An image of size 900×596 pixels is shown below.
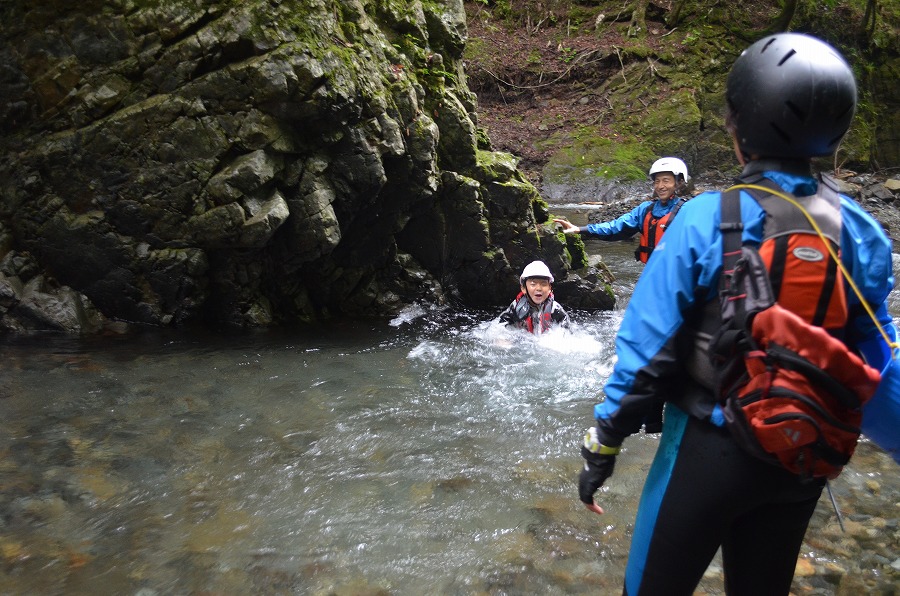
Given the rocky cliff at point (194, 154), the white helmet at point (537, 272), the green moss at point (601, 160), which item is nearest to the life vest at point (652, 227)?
the white helmet at point (537, 272)

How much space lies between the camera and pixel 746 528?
1.90 meters

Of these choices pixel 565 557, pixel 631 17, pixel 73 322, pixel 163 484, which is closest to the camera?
pixel 565 557

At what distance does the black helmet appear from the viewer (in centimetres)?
171

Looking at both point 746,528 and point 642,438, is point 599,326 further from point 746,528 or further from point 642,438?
point 746,528

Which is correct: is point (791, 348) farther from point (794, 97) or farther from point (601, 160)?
point (601, 160)

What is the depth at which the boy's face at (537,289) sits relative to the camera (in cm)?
783

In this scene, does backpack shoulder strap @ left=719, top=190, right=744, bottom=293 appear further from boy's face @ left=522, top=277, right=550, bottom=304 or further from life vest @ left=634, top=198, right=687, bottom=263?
boy's face @ left=522, top=277, right=550, bottom=304

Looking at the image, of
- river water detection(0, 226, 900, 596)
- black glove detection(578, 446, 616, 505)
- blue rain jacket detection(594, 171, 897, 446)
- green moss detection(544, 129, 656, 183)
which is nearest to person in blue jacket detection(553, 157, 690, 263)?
river water detection(0, 226, 900, 596)

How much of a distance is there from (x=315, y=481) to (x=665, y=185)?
4560mm

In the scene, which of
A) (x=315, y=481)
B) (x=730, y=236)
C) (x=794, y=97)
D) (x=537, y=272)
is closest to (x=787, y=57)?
(x=794, y=97)

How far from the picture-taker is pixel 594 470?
200 centimetres

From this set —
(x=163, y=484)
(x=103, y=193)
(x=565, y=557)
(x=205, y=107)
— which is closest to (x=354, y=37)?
(x=205, y=107)

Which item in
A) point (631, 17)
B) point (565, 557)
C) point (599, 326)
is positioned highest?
point (631, 17)

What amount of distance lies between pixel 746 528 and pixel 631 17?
26182 mm
